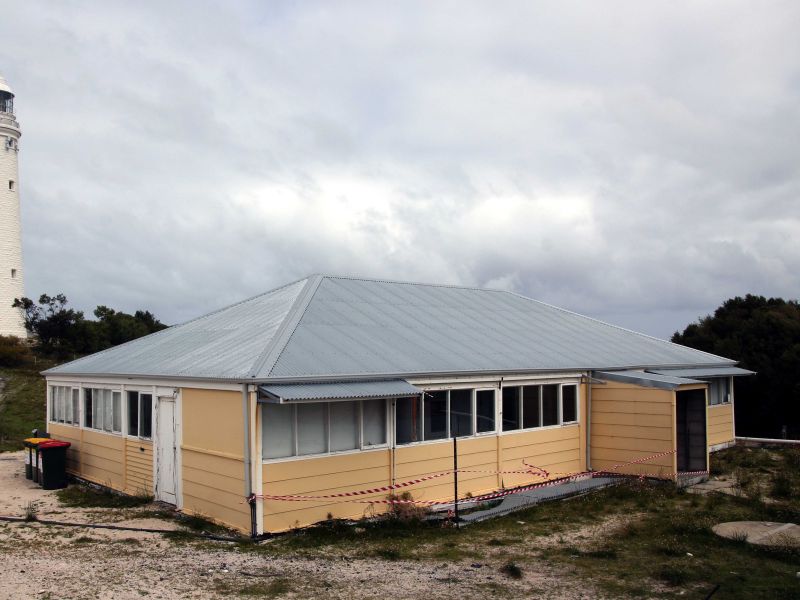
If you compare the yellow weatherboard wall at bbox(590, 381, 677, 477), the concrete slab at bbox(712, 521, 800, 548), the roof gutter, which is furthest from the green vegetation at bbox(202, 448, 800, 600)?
the roof gutter

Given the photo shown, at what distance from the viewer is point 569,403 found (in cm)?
1811

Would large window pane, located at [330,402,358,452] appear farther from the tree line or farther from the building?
the tree line

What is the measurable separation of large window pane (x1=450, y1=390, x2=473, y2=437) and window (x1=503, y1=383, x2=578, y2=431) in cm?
112

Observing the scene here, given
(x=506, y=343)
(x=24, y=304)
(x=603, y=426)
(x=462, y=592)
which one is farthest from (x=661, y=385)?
(x=24, y=304)

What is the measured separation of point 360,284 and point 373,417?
6220 millimetres

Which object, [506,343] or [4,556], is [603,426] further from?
[4,556]

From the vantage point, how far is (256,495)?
39.5 feet

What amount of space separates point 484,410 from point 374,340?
2826 mm

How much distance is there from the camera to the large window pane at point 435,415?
581 inches

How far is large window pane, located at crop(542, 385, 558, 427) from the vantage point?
685 inches

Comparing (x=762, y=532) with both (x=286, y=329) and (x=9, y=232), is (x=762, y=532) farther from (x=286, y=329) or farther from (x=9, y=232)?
(x=9, y=232)

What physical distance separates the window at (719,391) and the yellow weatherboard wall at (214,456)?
16.1m

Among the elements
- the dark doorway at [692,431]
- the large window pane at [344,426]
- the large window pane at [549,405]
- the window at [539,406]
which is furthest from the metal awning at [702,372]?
the large window pane at [344,426]

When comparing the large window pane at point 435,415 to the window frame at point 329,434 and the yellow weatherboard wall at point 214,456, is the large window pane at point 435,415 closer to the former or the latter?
the window frame at point 329,434
